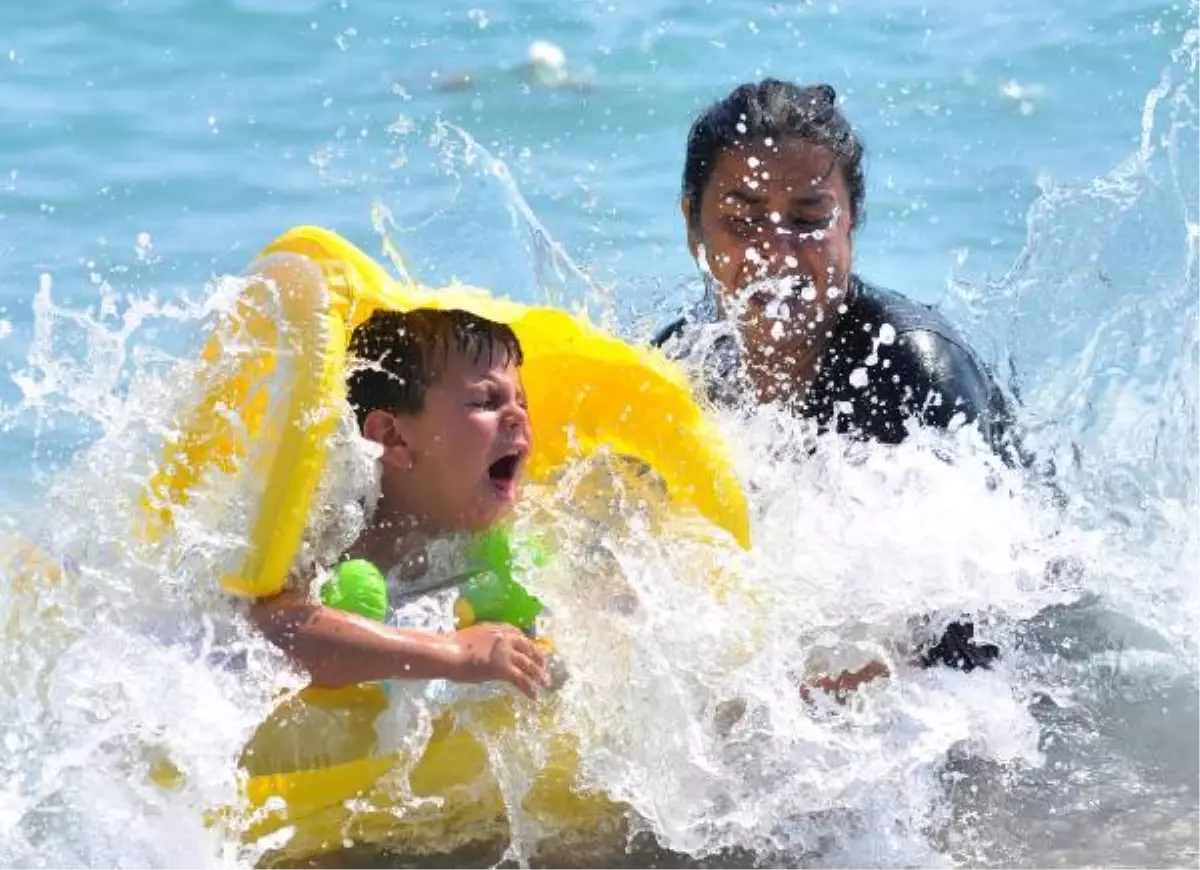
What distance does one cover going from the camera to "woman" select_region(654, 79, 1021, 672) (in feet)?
13.9

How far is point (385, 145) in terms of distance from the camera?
807 cm

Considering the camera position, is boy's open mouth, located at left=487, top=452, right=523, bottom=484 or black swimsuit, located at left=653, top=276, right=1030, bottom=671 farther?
black swimsuit, located at left=653, top=276, right=1030, bottom=671

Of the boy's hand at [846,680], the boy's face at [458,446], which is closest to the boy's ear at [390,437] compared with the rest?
the boy's face at [458,446]

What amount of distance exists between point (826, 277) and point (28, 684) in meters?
1.89

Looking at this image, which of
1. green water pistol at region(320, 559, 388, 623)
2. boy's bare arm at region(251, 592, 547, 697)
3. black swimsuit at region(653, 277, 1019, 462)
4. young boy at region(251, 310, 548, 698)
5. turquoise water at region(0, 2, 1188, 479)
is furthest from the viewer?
turquoise water at region(0, 2, 1188, 479)

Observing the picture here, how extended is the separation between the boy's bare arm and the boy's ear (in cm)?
36

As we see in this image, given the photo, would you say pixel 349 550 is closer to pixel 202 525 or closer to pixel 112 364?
pixel 202 525

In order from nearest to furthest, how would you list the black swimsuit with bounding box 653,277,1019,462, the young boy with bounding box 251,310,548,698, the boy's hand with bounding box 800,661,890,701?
1. the young boy with bounding box 251,310,548,698
2. the boy's hand with bounding box 800,661,890,701
3. the black swimsuit with bounding box 653,277,1019,462

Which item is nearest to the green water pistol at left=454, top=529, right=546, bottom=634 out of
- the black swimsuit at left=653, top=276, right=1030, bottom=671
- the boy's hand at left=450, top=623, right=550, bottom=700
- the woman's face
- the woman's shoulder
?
the boy's hand at left=450, top=623, right=550, bottom=700

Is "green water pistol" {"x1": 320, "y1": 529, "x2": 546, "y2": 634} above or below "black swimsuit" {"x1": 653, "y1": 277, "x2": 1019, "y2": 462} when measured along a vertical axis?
below

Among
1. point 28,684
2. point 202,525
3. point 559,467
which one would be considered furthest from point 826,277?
point 28,684

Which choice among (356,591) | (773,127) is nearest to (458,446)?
(356,591)

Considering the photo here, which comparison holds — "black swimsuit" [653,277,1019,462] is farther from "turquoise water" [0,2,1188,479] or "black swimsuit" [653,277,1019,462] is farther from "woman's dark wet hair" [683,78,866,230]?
"turquoise water" [0,2,1188,479]

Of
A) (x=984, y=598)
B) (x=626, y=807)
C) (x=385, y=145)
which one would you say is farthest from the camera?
(x=385, y=145)
